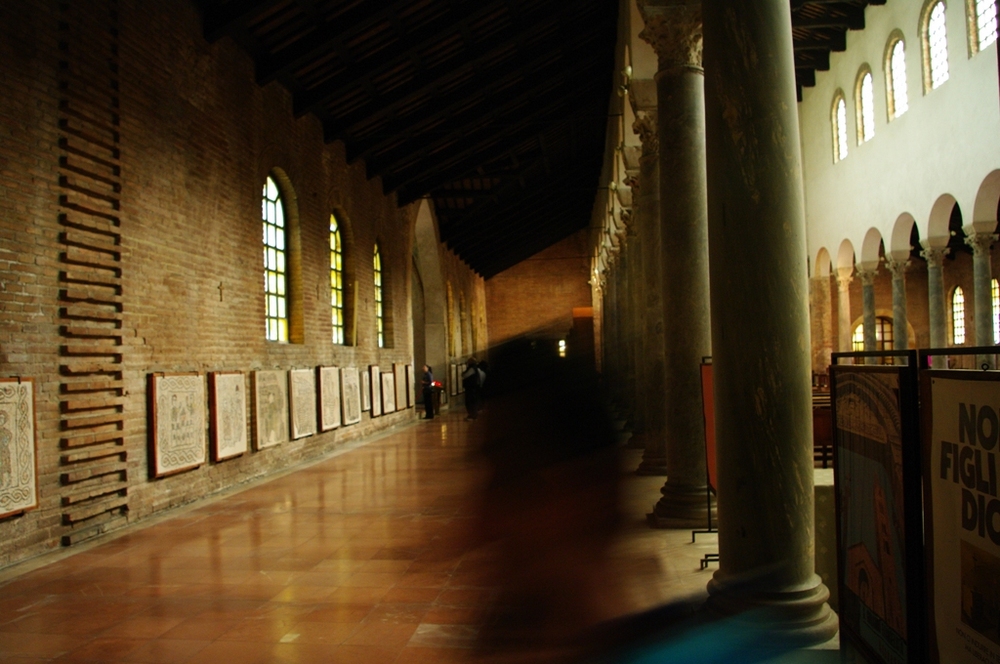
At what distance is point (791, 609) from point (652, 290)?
261 inches

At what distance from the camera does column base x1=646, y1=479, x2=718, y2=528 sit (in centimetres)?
710

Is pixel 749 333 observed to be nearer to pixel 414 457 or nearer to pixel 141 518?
pixel 141 518

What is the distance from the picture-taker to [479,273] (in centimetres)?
3947

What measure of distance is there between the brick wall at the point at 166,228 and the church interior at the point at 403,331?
4 centimetres

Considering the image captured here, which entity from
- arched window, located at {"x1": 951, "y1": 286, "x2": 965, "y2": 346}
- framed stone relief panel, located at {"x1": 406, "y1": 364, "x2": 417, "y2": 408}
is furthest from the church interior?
arched window, located at {"x1": 951, "y1": 286, "x2": 965, "y2": 346}

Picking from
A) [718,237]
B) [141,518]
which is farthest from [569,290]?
[718,237]

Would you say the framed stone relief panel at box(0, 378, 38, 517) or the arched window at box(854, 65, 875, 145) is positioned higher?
the arched window at box(854, 65, 875, 145)

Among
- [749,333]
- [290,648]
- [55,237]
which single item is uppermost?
[55,237]

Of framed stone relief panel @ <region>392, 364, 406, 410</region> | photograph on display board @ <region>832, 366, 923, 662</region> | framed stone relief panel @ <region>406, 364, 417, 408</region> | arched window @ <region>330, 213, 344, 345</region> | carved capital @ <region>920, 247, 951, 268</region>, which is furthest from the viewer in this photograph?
framed stone relief panel @ <region>406, 364, 417, 408</region>

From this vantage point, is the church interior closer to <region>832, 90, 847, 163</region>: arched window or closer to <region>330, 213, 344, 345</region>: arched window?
<region>330, 213, 344, 345</region>: arched window

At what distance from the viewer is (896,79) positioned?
18609mm

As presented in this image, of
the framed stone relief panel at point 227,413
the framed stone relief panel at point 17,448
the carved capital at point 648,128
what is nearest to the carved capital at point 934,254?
the carved capital at point 648,128

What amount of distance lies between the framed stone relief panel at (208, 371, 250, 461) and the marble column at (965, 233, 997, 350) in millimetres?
13596

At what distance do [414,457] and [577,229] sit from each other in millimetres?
29799
